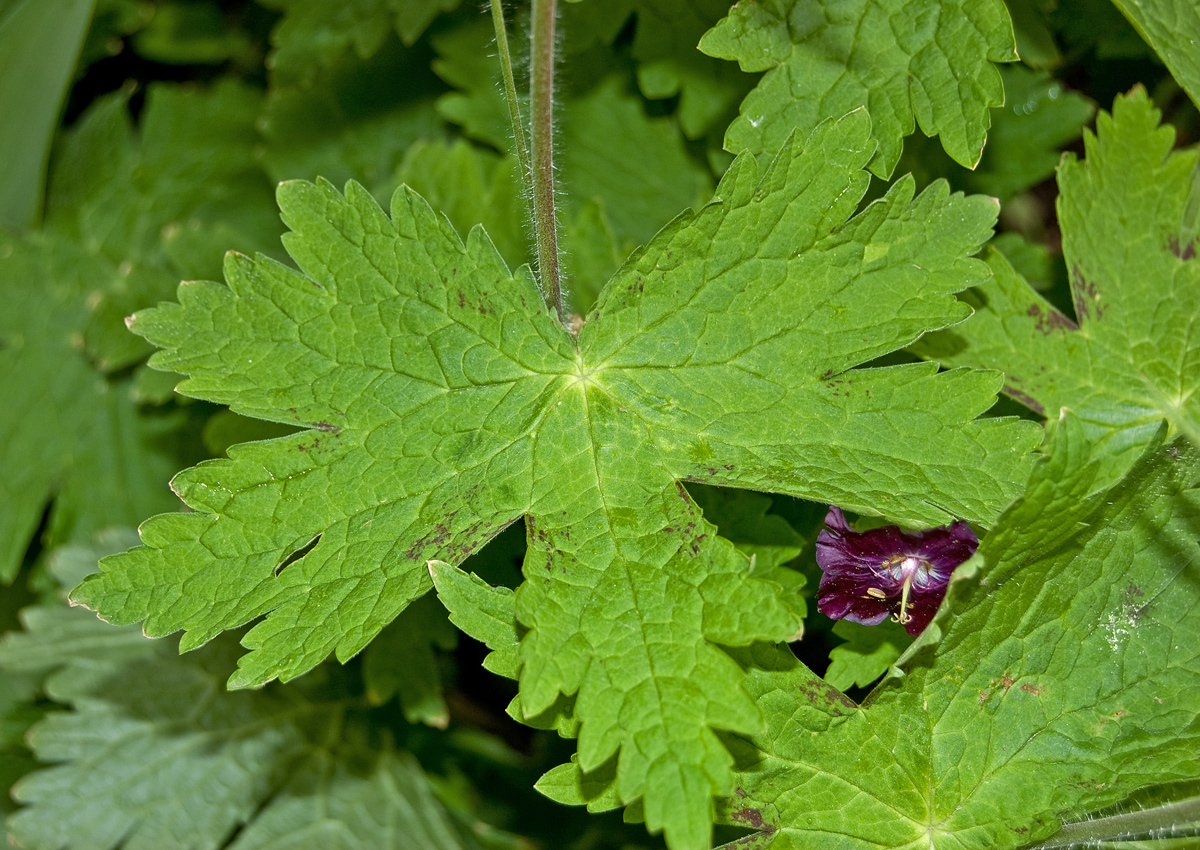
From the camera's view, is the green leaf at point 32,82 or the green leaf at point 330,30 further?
the green leaf at point 32,82

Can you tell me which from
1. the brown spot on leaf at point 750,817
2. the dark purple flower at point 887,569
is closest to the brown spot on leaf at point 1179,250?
the dark purple flower at point 887,569

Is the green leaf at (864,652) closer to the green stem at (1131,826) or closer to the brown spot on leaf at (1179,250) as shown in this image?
the green stem at (1131,826)

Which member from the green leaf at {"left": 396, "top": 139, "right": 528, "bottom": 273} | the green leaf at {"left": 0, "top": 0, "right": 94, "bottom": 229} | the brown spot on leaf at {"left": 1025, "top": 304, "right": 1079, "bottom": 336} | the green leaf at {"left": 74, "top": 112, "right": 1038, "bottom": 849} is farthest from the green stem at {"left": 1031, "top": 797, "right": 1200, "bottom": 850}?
the green leaf at {"left": 0, "top": 0, "right": 94, "bottom": 229}

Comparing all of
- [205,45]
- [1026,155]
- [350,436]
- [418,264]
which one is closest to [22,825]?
[350,436]

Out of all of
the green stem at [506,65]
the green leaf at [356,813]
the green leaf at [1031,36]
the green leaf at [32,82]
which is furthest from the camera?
the green leaf at [32,82]

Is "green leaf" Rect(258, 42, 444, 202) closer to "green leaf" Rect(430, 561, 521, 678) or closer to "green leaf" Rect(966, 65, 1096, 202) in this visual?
"green leaf" Rect(966, 65, 1096, 202)

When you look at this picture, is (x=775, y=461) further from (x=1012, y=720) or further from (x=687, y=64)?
(x=687, y=64)

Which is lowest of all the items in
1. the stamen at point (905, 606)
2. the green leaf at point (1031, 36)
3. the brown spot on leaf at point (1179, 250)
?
the stamen at point (905, 606)

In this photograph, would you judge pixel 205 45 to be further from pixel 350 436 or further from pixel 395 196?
pixel 350 436
